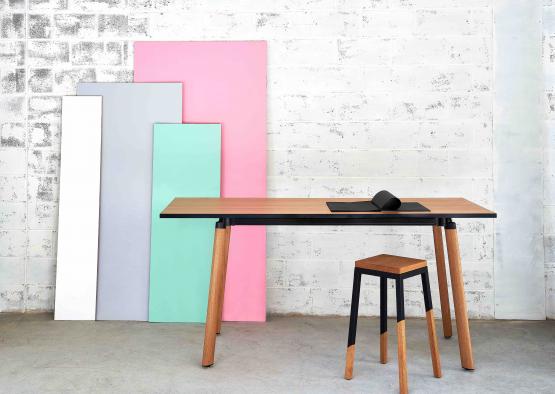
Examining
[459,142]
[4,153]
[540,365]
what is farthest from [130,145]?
[540,365]

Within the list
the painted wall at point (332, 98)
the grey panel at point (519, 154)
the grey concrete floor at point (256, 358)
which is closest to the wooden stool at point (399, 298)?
the grey concrete floor at point (256, 358)

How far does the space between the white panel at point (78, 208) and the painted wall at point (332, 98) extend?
0.45ft

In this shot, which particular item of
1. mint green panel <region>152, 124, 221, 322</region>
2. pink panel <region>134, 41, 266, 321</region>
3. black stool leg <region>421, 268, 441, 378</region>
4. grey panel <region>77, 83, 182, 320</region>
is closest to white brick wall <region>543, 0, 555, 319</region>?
black stool leg <region>421, 268, 441, 378</region>

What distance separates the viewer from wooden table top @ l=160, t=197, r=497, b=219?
106 inches

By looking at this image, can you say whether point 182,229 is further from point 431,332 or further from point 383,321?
point 431,332

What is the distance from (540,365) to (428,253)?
104 centimetres

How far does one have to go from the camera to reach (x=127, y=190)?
3750mm

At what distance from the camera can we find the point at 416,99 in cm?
375

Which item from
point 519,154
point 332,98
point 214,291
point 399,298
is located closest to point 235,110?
point 332,98

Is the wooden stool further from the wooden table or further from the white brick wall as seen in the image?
the white brick wall

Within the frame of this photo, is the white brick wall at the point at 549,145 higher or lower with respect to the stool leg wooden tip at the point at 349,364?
higher

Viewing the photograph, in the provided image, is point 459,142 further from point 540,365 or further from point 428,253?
point 540,365

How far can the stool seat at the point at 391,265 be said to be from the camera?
259 centimetres

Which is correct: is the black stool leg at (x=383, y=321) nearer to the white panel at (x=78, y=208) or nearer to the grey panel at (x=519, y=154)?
the grey panel at (x=519, y=154)
